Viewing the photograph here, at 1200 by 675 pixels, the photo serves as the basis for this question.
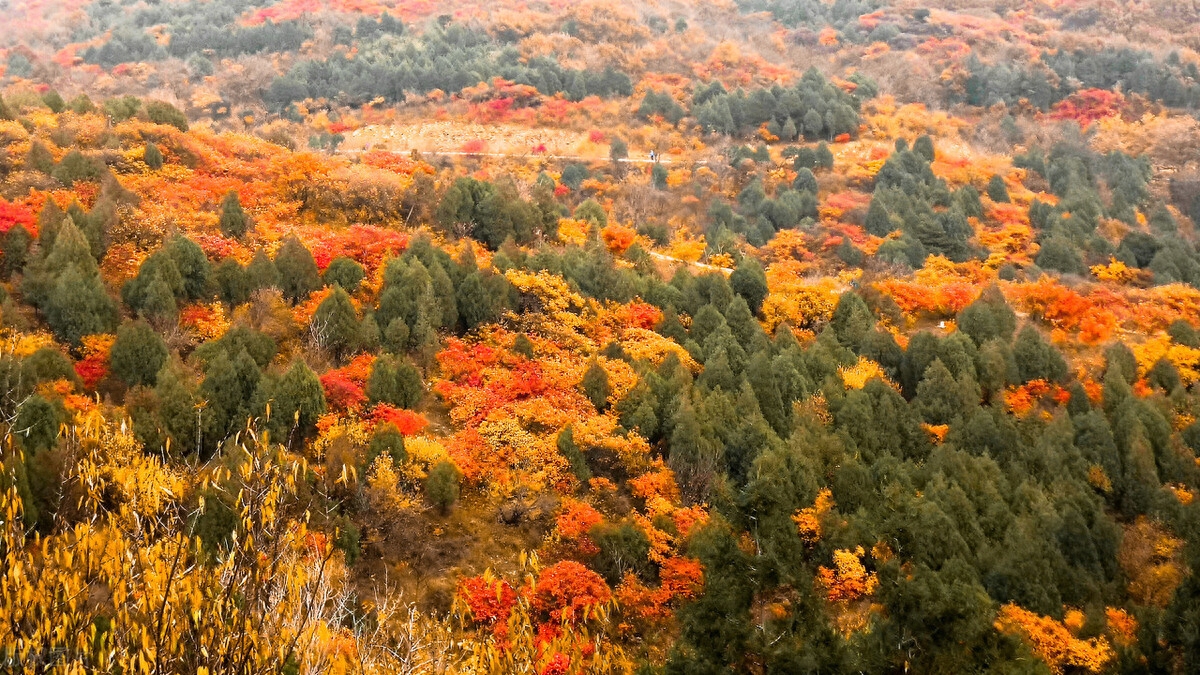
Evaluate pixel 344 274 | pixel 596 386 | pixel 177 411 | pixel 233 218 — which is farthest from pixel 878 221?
pixel 177 411

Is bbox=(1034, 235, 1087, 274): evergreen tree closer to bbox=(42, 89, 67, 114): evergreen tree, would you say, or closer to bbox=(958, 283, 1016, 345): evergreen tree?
bbox=(958, 283, 1016, 345): evergreen tree

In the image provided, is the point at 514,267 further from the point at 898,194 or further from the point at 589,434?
the point at 898,194

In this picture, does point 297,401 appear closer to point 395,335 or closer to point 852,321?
point 395,335

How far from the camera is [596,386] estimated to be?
2861 centimetres

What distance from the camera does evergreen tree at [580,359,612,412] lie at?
28.5 m

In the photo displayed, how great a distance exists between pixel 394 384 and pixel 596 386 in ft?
19.8

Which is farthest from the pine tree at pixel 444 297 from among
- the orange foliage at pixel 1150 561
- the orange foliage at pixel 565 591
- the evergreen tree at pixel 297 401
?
the orange foliage at pixel 1150 561

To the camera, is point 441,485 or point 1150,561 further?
point 1150,561

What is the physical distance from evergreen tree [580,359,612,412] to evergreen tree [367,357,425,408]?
195 inches

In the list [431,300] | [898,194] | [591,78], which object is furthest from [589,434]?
[591,78]

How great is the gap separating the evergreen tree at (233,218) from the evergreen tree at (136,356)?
9256 mm

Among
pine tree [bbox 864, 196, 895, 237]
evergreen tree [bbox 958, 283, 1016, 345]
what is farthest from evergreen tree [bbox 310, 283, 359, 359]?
pine tree [bbox 864, 196, 895, 237]

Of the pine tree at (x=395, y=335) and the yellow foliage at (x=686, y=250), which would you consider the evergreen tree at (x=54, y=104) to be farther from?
the yellow foliage at (x=686, y=250)

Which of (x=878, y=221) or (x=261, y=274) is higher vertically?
(x=261, y=274)
